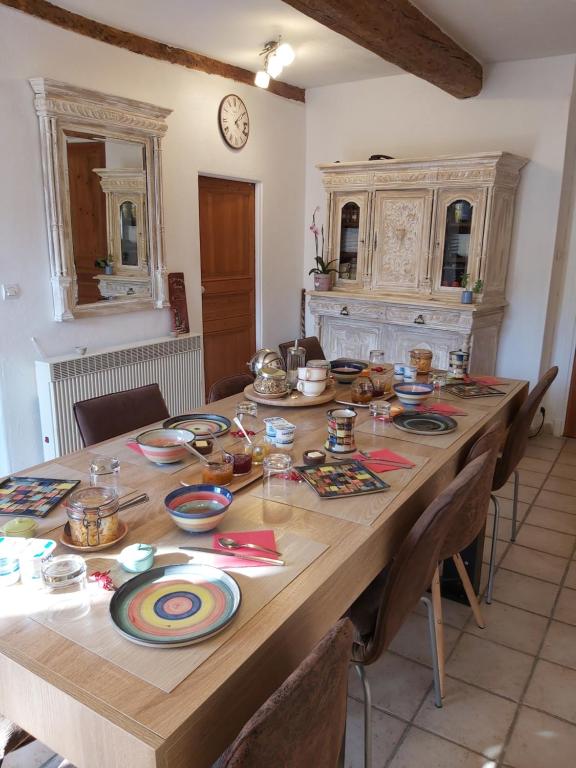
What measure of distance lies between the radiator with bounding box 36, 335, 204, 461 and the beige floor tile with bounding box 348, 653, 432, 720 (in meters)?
2.12

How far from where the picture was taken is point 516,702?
2.02 m

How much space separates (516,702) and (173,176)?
3715 millimetres

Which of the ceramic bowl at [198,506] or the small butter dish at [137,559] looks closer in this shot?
the small butter dish at [137,559]

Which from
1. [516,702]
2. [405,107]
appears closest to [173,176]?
[405,107]

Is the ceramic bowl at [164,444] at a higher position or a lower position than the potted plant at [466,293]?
lower

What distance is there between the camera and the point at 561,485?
3.83m

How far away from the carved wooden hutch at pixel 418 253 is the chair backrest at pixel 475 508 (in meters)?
2.40

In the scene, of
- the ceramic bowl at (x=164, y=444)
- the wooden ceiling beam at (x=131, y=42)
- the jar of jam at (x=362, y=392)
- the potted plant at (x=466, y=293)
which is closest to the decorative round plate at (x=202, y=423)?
the ceramic bowl at (x=164, y=444)

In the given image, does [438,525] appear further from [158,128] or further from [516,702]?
[158,128]

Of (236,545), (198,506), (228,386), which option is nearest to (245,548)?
(236,545)

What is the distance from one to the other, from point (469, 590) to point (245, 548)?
4.25 feet

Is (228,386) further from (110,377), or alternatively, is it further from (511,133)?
(511,133)

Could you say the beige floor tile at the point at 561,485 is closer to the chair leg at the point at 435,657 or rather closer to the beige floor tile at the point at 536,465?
the beige floor tile at the point at 536,465

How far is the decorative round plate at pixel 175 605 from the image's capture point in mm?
1100
